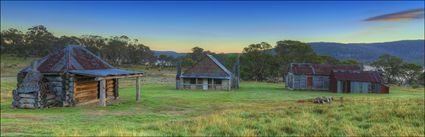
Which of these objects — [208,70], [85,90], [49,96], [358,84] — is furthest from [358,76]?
[49,96]

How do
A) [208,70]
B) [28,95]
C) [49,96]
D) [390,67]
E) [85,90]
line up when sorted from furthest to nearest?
[390,67]
[208,70]
[85,90]
[49,96]
[28,95]

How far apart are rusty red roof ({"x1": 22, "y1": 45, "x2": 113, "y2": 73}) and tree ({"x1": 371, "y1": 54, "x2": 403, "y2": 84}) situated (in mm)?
71731

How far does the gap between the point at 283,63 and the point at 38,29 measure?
9453cm

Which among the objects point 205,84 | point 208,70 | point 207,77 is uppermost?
point 208,70

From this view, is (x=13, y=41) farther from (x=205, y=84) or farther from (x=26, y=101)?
(x=26, y=101)

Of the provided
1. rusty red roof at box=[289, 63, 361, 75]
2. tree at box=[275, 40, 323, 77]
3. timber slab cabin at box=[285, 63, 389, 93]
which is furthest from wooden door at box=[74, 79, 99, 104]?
tree at box=[275, 40, 323, 77]

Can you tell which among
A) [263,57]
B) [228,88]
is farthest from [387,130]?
[263,57]

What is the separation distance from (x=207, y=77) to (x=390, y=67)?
180 feet

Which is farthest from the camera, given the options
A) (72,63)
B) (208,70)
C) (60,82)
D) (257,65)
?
(257,65)

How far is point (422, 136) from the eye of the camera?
472 inches

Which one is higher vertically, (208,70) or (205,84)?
(208,70)

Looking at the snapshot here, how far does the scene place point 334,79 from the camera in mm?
A: 47969

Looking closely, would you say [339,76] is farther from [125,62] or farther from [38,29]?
[38,29]

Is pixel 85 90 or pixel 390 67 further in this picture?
pixel 390 67
